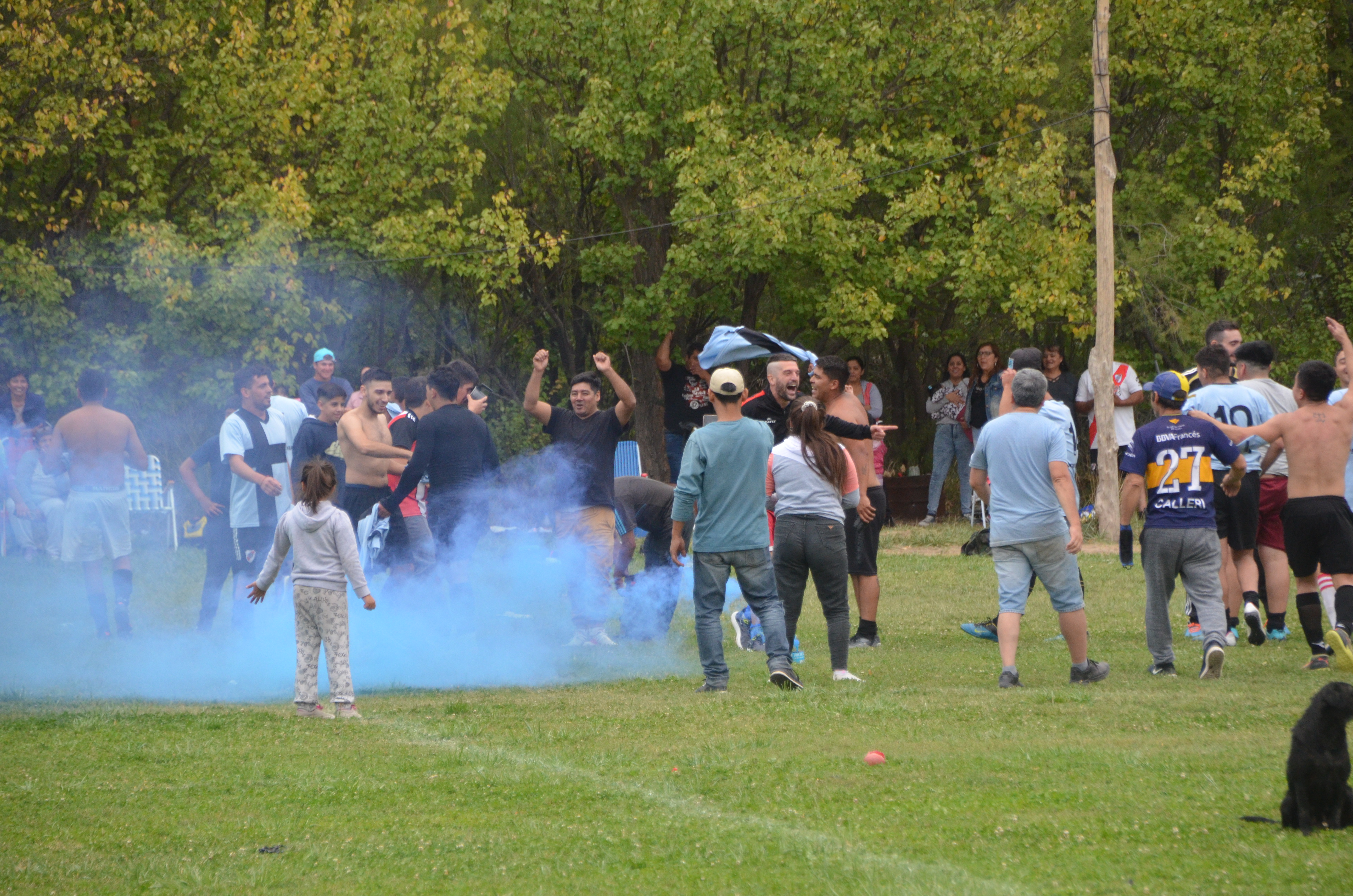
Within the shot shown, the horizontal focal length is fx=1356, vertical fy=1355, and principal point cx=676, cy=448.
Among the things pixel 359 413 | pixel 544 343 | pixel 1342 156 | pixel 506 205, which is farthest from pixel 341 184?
pixel 1342 156

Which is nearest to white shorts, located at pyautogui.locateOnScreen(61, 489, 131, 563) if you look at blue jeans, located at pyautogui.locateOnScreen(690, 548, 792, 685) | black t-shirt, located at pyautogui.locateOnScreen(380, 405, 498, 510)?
black t-shirt, located at pyautogui.locateOnScreen(380, 405, 498, 510)

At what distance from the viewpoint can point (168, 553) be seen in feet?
Answer: 60.4

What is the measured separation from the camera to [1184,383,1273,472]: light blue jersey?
9.21m

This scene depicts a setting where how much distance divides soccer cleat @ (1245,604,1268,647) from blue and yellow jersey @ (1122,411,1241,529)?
1737 mm

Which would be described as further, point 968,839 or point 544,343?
point 544,343

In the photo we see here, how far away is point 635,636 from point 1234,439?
4.46 meters

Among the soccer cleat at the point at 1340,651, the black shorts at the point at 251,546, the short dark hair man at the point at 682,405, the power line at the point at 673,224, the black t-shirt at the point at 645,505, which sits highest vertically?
the power line at the point at 673,224

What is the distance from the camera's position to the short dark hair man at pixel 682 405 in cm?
1692

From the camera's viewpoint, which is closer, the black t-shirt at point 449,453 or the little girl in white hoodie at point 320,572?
the little girl in white hoodie at point 320,572

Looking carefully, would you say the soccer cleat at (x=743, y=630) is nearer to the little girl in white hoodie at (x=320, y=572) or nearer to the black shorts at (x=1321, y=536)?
the little girl in white hoodie at (x=320, y=572)

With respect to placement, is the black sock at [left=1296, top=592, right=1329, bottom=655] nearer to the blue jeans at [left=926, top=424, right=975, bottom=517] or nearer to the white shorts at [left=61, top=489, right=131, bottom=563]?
the white shorts at [left=61, top=489, right=131, bottom=563]

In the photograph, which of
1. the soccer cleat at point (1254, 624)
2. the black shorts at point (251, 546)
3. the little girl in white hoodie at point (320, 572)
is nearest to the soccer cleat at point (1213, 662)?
the soccer cleat at point (1254, 624)

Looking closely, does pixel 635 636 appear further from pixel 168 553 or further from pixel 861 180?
pixel 861 180

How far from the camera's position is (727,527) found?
7.90m
